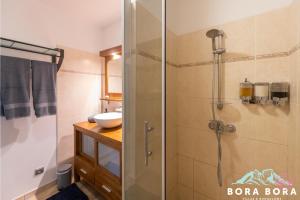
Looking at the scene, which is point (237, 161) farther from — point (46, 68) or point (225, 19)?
point (46, 68)

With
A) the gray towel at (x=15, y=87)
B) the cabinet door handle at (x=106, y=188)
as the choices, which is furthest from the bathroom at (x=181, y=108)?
the gray towel at (x=15, y=87)

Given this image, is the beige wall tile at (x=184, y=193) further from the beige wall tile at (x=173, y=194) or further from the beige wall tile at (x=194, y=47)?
the beige wall tile at (x=194, y=47)

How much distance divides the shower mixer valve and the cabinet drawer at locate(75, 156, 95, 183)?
136 centimetres

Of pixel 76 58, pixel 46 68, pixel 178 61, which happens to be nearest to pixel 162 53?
pixel 178 61

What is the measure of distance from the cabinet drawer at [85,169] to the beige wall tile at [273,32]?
1.97 metres

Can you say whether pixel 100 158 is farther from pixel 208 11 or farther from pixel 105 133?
pixel 208 11

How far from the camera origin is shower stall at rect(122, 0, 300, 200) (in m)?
0.97

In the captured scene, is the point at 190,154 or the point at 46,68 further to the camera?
the point at 46,68

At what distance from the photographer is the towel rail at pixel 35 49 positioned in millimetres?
1467

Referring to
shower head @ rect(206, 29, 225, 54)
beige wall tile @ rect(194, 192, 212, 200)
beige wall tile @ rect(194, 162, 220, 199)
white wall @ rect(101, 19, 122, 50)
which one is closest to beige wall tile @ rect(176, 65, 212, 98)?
shower head @ rect(206, 29, 225, 54)

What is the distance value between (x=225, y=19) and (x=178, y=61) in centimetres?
52

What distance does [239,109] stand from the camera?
46.1 inches

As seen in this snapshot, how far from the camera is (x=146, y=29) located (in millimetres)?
1019

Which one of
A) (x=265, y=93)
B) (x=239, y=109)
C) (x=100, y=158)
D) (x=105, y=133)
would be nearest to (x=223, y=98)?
(x=239, y=109)
